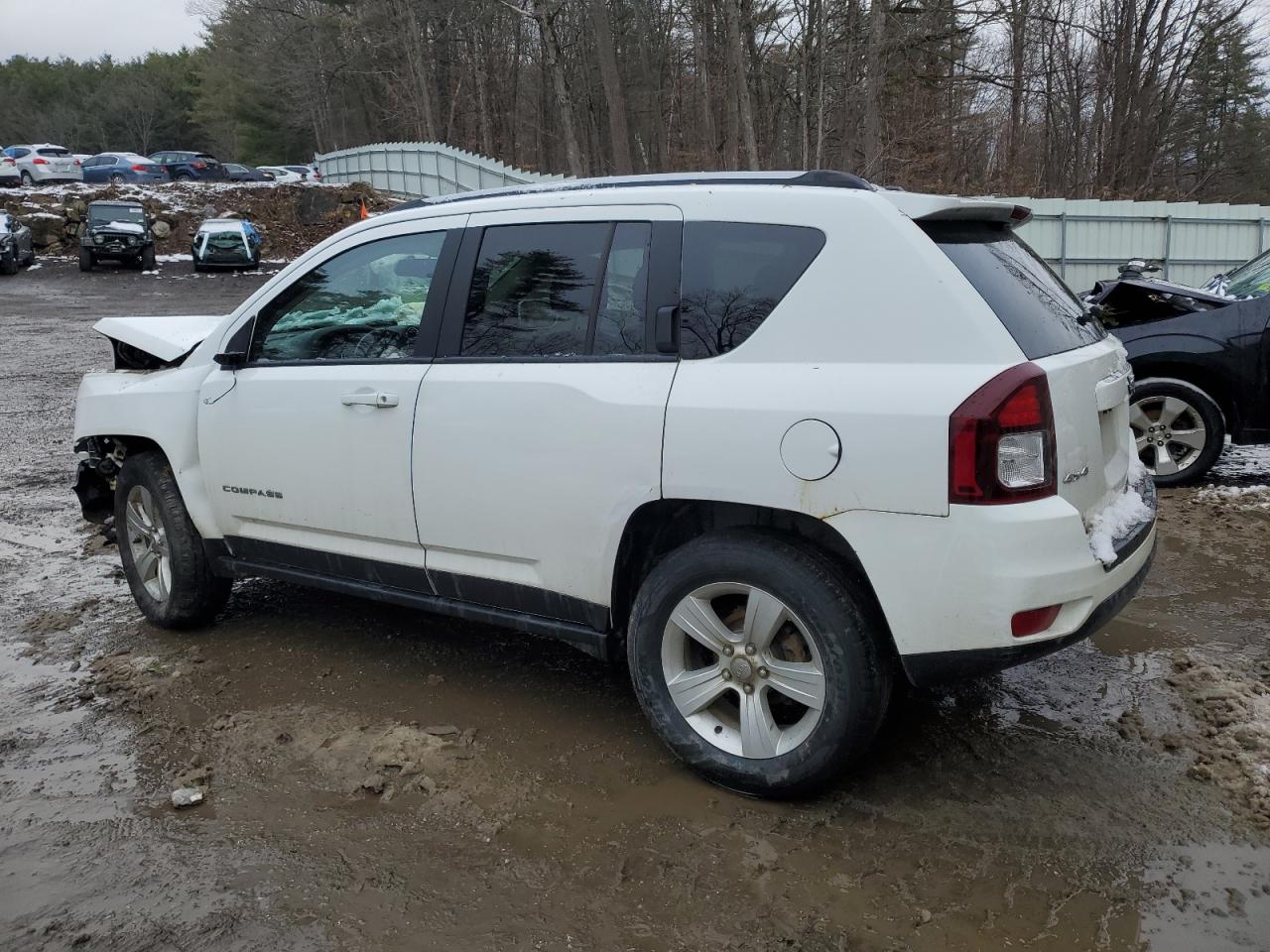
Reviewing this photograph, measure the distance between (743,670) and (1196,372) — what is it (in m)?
5.06

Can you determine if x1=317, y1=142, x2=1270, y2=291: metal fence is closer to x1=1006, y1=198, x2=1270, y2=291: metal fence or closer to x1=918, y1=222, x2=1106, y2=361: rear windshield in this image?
x1=1006, y1=198, x2=1270, y2=291: metal fence

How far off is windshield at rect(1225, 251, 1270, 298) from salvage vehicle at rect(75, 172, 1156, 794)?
4.05 metres

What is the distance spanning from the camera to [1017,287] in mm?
3348

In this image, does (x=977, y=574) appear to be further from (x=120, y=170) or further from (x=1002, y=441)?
(x=120, y=170)

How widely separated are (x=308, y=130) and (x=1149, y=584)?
2516 inches

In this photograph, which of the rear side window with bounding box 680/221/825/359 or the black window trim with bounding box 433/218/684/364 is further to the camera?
the black window trim with bounding box 433/218/684/364

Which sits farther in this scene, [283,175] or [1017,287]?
[283,175]

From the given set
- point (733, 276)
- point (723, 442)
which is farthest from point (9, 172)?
point (723, 442)

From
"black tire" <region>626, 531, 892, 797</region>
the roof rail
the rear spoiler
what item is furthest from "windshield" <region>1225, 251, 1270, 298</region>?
"black tire" <region>626, 531, 892, 797</region>

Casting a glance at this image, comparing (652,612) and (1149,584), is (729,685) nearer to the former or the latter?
(652,612)

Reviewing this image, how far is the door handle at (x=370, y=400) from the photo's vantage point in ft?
12.9

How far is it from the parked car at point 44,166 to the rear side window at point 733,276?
151 ft

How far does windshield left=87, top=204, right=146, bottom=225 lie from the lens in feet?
93.4

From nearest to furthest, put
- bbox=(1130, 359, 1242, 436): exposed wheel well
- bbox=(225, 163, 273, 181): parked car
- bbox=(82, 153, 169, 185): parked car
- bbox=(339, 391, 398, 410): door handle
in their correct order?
bbox=(339, 391, 398, 410): door handle < bbox=(1130, 359, 1242, 436): exposed wheel well < bbox=(82, 153, 169, 185): parked car < bbox=(225, 163, 273, 181): parked car
